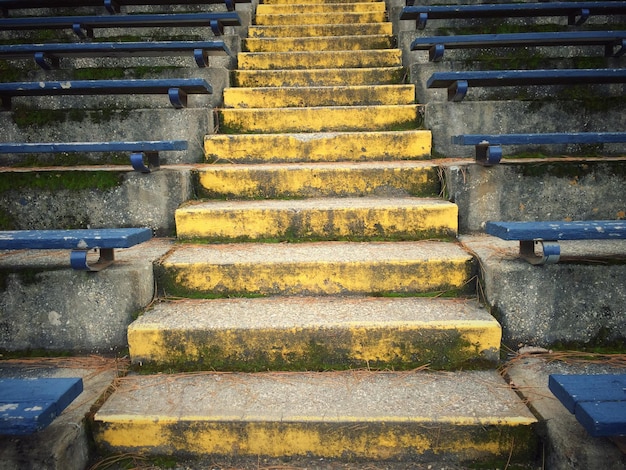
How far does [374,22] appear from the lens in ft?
14.9

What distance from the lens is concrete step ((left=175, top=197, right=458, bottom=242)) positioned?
2.26 m

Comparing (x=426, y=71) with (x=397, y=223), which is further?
(x=426, y=71)

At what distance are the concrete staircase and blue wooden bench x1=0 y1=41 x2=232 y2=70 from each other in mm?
617

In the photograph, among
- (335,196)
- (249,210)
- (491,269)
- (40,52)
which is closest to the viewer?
(491,269)

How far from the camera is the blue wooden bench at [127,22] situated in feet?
12.4

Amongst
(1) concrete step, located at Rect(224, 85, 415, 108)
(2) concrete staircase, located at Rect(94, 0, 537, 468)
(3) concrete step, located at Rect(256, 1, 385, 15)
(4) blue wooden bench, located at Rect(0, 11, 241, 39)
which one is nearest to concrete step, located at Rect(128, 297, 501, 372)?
(2) concrete staircase, located at Rect(94, 0, 537, 468)

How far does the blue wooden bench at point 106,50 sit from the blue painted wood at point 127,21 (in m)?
0.65

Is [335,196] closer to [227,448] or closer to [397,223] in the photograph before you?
[397,223]

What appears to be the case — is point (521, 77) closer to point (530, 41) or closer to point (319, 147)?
point (530, 41)

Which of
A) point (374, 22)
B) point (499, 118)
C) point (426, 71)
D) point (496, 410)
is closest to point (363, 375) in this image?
point (496, 410)

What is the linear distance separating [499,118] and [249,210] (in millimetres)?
1850

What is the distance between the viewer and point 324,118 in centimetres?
313

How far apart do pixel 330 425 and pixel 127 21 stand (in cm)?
398

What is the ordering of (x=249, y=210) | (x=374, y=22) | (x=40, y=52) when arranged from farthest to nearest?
(x=374, y=22), (x=40, y=52), (x=249, y=210)
